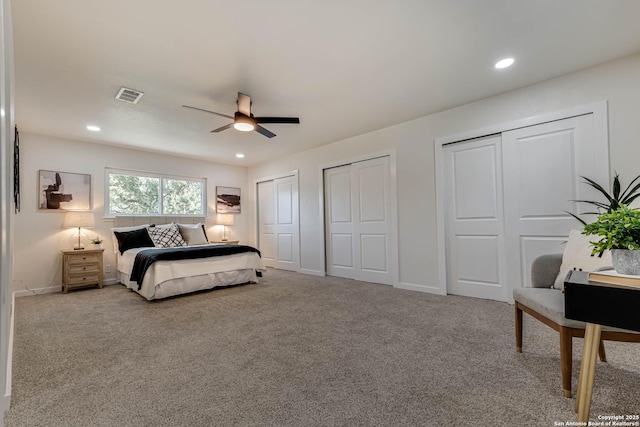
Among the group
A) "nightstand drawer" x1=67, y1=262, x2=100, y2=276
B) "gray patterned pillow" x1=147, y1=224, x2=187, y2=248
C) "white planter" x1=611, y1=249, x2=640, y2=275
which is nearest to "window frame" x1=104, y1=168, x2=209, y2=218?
"gray patterned pillow" x1=147, y1=224, x2=187, y2=248

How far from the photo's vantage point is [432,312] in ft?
→ 9.86

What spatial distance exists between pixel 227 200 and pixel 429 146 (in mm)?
4436

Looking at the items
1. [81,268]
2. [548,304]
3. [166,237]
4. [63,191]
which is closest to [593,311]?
[548,304]

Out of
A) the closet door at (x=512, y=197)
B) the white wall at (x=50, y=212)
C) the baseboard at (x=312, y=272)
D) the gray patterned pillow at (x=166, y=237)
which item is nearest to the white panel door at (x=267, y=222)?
the baseboard at (x=312, y=272)

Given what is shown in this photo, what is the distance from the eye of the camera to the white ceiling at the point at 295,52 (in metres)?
1.98

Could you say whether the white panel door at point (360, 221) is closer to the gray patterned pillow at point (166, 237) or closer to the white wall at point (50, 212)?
the gray patterned pillow at point (166, 237)

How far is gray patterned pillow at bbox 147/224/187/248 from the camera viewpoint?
484 cm

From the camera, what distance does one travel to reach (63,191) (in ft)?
14.8

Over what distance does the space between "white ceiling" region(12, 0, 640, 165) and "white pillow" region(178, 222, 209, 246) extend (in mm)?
2183

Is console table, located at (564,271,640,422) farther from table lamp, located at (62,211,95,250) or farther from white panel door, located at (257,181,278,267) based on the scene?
table lamp, located at (62,211,95,250)

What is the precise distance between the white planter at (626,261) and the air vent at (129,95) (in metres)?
3.98

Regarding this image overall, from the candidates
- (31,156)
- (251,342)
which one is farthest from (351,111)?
(31,156)

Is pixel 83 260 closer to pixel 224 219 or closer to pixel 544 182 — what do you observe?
pixel 224 219

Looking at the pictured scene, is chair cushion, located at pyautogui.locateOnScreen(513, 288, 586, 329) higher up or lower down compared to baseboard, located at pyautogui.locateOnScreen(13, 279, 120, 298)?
higher up
